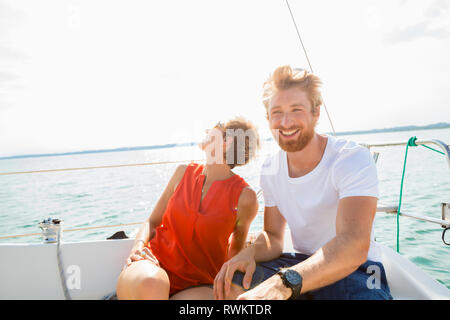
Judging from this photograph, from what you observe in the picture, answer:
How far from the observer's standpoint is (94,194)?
33.5 feet

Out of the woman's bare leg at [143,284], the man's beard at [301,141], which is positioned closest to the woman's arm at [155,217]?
the woman's bare leg at [143,284]

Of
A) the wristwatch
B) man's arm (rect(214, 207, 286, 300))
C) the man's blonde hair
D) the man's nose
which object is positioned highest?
the man's blonde hair

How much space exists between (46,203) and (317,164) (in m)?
10.0

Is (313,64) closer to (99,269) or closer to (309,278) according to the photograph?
(309,278)

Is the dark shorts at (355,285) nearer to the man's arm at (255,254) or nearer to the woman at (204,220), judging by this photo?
the man's arm at (255,254)

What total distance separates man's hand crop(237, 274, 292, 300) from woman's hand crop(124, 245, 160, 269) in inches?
24.1

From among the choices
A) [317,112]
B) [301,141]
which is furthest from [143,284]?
[317,112]

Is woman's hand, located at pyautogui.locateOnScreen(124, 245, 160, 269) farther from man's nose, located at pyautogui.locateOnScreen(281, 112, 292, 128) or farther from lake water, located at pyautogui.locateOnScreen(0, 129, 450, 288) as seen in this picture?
lake water, located at pyautogui.locateOnScreen(0, 129, 450, 288)

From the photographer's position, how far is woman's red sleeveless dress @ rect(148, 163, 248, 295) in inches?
55.7

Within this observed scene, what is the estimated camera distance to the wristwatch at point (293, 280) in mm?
911

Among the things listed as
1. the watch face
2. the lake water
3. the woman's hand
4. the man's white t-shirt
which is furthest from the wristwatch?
the lake water

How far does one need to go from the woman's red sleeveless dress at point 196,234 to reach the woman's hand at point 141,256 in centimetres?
5

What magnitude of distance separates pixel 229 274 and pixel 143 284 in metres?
0.32
